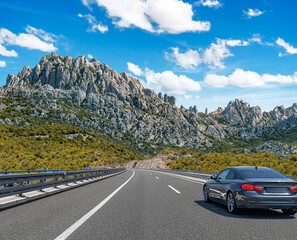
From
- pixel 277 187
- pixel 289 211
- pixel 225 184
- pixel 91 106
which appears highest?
pixel 91 106

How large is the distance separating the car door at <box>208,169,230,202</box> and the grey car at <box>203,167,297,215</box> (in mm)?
386

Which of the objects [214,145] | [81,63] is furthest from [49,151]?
Result: [214,145]

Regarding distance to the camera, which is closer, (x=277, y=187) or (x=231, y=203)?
(x=277, y=187)

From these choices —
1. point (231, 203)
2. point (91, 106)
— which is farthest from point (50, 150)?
point (91, 106)

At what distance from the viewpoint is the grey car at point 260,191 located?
20.6ft

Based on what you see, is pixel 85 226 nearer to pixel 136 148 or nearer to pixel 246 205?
pixel 246 205

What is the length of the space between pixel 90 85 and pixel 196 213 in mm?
162462

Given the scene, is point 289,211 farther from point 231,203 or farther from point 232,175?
point 232,175

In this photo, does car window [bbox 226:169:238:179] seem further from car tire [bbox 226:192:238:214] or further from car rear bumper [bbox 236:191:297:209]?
car rear bumper [bbox 236:191:297:209]

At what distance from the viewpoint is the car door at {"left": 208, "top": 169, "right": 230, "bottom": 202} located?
7790 millimetres

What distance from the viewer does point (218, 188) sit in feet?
26.2

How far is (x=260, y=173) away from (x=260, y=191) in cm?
97

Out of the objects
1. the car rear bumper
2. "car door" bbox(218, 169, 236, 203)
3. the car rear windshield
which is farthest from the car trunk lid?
"car door" bbox(218, 169, 236, 203)

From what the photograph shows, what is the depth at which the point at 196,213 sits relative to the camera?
23.1ft
